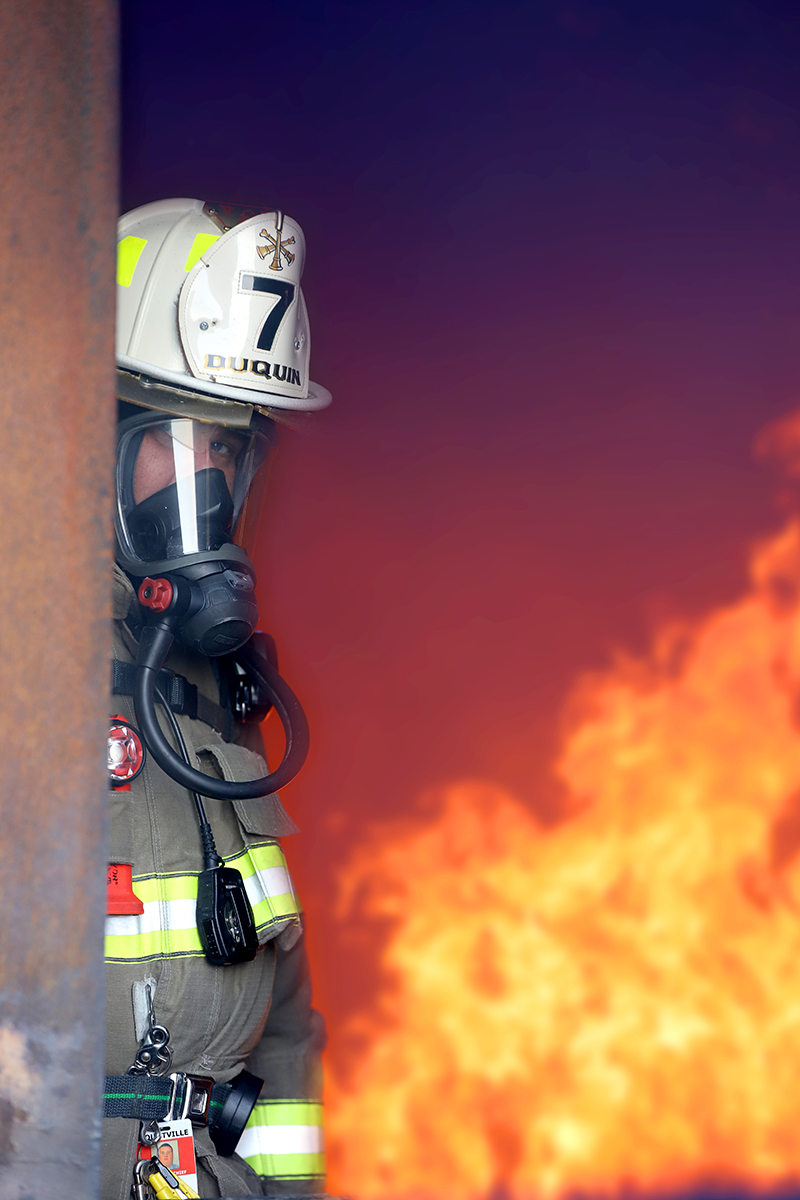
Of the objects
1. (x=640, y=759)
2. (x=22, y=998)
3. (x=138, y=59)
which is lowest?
(x=22, y=998)

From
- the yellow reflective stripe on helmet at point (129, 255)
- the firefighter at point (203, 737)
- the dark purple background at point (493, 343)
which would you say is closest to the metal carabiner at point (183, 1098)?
the firefighter at point (203, 737)

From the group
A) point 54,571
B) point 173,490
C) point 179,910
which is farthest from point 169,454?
point 54,571

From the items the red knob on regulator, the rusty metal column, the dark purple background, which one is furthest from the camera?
the dark purple background

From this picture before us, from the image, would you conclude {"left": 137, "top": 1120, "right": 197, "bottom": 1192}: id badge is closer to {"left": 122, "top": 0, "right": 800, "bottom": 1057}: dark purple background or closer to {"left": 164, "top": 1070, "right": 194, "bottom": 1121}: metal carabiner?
{"left": 164, "top": 1070, "right": 194, "bottom": 1121}: metal carabiner

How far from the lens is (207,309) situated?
2180 millimetres

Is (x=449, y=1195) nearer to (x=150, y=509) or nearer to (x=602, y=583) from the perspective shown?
(x=602, y=583)

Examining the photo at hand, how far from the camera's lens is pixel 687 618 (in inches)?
120

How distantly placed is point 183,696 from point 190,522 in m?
0.38

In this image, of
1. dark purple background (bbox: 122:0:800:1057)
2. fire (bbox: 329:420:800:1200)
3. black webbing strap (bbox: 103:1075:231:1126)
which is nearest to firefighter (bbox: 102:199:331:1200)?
black webbing strap (bbox: 103:1075:231:1126)

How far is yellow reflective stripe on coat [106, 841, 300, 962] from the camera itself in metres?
1.80

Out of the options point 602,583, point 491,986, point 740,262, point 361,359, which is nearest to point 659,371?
point 740,262

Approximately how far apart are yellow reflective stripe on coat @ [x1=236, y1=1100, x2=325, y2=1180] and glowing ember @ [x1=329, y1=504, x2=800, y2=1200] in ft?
2.73

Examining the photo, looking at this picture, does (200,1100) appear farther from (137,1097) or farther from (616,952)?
(616,952)

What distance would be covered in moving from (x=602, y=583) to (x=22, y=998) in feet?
8.02
